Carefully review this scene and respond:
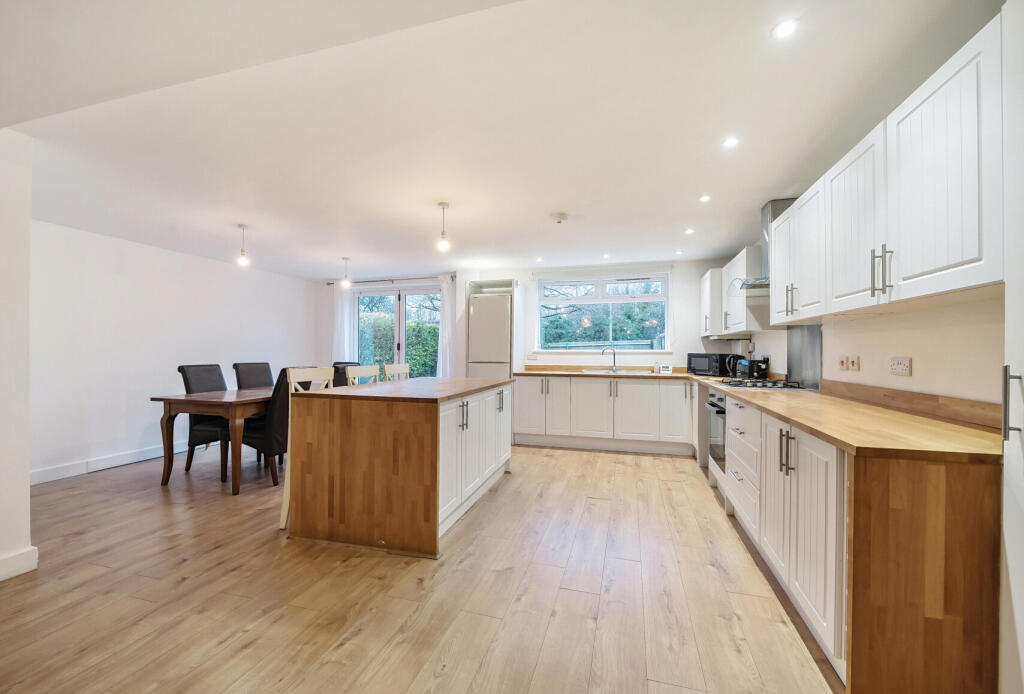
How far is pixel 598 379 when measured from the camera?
15.8ft

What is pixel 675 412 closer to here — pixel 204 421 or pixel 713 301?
pixel 713 301

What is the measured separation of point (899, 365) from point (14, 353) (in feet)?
14.9

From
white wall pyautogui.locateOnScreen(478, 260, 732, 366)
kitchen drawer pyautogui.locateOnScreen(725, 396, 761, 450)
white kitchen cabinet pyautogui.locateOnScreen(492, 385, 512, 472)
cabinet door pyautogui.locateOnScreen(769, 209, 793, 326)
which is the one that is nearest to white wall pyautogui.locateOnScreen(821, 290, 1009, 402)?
cabinet door pyautogui.locateOnScreen(769, 209, 793, 326)

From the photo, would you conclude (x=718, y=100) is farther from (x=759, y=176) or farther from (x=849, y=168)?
(x=759, y=176)

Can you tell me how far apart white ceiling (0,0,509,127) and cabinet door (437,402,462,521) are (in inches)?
69.4

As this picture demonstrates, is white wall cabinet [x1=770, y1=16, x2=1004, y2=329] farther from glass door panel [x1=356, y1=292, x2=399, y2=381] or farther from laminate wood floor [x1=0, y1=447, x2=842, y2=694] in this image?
glass door panel [x1=356, y1=292, x2=399, y2=381]

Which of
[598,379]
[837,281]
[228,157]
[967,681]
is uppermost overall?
[228,157]

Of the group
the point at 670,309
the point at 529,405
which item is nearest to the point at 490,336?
the point at 529,405

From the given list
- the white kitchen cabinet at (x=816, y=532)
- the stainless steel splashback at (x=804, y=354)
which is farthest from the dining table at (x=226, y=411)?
the stainless steel splashback at (x=804, y=354)

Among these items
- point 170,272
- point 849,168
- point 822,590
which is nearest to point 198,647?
point 822,590

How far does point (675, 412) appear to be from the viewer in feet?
14.9

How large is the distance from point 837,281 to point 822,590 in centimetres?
142

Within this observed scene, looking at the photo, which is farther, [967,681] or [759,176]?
[759,176]

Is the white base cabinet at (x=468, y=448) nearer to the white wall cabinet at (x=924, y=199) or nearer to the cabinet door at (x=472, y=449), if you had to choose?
the cabinet door at (x=472, y=449)
